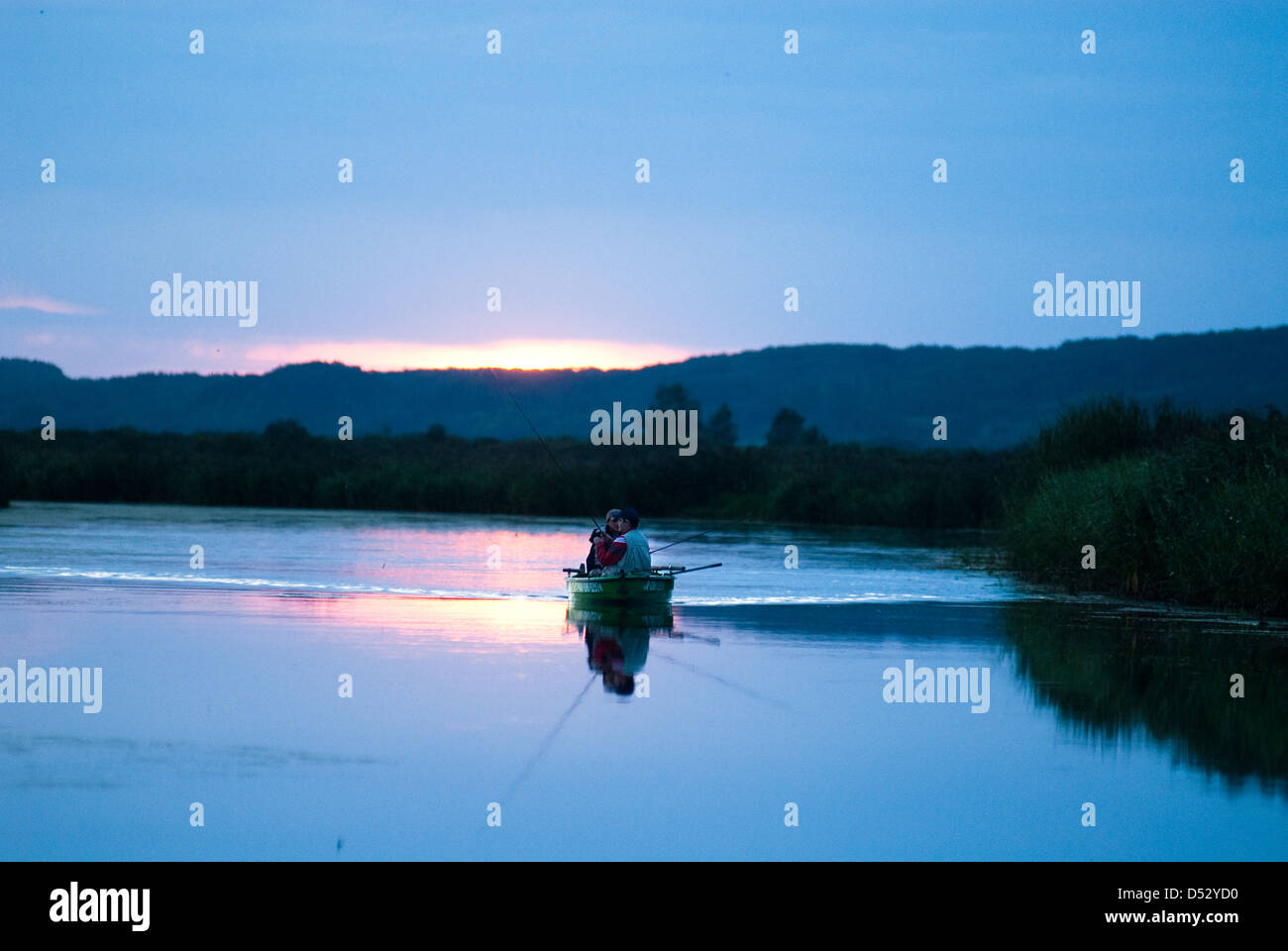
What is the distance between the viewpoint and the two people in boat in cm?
2064

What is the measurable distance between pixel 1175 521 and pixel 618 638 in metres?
Result: 9.47

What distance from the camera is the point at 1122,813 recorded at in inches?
376

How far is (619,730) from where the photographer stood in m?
11.8

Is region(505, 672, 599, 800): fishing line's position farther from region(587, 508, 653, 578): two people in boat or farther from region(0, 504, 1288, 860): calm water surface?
region(587, 508, 653, 578): two people in boat

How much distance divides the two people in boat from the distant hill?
121m

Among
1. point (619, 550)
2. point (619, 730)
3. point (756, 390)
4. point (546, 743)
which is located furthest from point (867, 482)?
point (756, 390)

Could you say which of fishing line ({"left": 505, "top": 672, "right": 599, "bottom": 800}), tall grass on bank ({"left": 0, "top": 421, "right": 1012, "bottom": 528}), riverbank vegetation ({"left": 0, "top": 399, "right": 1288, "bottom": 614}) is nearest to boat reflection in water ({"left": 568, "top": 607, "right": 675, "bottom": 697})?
fishing line ({"left": 505, "top": 672, "right": 599, "bottom": 800})

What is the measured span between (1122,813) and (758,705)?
4.04 meters

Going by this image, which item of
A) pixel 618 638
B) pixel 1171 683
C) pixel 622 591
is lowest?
pixel 1171 683

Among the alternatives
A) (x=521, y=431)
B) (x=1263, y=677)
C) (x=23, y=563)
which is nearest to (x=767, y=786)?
(x=1263, y=677)

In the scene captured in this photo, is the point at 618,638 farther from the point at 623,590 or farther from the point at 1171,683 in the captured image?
the point at 1171,683

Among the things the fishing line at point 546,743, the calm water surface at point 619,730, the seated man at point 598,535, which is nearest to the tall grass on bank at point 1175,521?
the calm water surface at point 619,730
